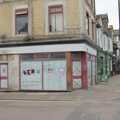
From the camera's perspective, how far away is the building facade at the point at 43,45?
27719 millimetres

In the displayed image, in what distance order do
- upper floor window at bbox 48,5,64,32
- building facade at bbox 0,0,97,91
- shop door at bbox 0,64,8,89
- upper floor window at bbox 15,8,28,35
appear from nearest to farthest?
building facade at bbox 0,0,97,91 < upper floor window at bbox 48,5,64,32 < upper floor window at bbox 15,8,28,35 < shop door at bbox 0,64,8,89

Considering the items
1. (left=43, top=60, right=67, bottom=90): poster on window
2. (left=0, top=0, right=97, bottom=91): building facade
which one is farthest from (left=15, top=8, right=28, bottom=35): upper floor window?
(left=43, top=60, right=67, bottom=90): poster on window

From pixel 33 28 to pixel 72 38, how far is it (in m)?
3.36

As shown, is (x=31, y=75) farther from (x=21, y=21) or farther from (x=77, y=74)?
(x=21, y=21)

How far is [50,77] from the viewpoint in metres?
28.2

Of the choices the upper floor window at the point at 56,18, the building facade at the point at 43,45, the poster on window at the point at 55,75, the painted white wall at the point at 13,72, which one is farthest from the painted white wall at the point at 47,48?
the upper floor window at the point at 56,18

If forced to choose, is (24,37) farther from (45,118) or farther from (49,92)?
(45,118)

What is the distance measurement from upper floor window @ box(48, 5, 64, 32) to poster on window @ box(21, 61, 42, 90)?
2862 mm

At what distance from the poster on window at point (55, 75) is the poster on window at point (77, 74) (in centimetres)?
82

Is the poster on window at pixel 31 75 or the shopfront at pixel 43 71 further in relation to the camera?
the poster on window at pixel 31 75

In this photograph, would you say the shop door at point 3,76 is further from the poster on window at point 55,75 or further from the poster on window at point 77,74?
the poster on window at point 77,74

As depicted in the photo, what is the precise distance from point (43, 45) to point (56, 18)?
231cm

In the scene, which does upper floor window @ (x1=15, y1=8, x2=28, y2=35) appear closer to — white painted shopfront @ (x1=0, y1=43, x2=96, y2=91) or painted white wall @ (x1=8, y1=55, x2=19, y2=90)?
white painted shopfront @ (x1=0, y1=43, x2=96, y2=91)

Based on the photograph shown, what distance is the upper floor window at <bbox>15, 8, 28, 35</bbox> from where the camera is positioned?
29.5 metres
